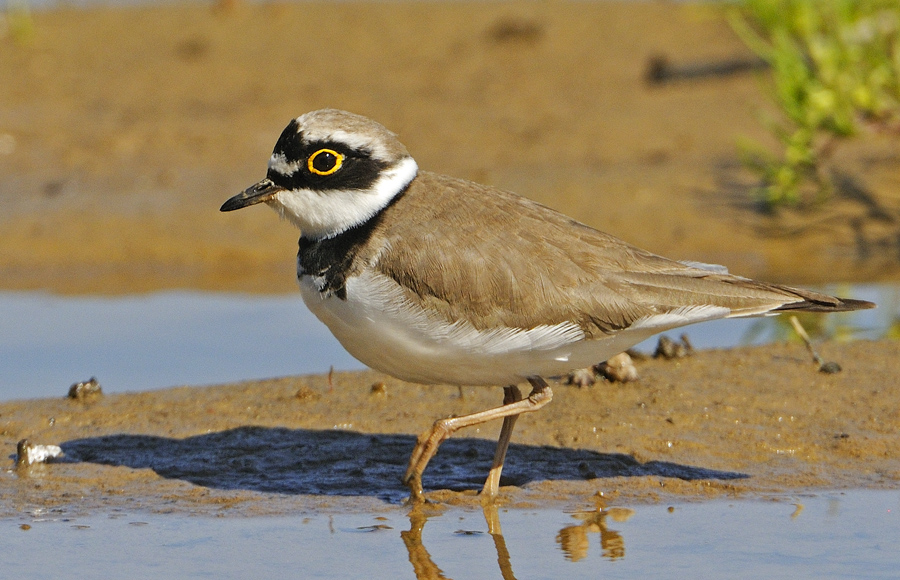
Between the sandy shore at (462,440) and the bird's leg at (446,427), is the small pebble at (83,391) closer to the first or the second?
the sandy shore at (462,440)

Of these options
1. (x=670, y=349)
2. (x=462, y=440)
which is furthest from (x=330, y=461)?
(x=670, y=349)

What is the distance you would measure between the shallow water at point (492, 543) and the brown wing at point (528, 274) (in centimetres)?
92

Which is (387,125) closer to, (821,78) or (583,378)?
(821,78)

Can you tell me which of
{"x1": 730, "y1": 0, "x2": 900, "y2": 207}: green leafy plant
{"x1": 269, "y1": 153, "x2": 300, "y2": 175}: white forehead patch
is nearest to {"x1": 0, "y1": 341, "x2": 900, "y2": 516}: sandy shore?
{"x1": 269, "y1": 153, "x2": 300, "y2": 175}: white forehead patch

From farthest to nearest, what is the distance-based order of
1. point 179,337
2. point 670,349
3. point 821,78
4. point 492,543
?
point 821,78 < point 179,337 < point 670,349 < point 492,543

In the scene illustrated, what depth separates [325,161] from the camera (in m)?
6.10

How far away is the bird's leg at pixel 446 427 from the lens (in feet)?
19.6

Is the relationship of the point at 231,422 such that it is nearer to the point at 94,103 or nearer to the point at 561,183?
the point at 561,183

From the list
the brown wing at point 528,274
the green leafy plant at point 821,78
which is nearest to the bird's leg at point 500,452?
the brown wing at point 528,274

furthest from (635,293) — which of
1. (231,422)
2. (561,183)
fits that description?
(561,183)

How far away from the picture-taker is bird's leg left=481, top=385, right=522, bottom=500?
20.1ft

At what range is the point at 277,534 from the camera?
5.66m

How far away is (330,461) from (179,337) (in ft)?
10.8

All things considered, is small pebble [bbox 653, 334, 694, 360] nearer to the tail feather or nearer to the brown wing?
the brown wing
